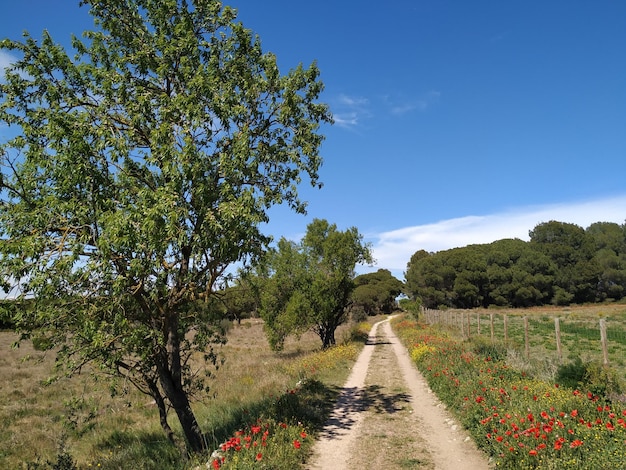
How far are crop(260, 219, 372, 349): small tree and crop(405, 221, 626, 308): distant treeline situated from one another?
4997cm

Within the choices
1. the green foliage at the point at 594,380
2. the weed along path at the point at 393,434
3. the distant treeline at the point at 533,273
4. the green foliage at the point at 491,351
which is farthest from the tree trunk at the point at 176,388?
the distant treeline at the point at 533,273

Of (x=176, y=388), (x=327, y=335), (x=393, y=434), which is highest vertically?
(x=176, y=388)

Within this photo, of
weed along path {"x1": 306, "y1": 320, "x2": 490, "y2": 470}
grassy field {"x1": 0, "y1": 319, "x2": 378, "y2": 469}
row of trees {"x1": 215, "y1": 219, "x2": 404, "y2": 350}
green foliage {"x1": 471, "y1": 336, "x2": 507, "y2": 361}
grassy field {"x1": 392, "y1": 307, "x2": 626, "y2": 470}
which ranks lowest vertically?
grassy field {"x1": 0, "y1": 319, "x2": 378, "y2": 469}

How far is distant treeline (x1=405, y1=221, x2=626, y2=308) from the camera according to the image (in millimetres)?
73062

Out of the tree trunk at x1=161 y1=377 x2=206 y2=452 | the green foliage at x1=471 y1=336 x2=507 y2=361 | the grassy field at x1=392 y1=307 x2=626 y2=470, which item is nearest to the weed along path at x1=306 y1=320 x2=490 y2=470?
the grassy field at x1=392 y1=307 x2=626 y2=470

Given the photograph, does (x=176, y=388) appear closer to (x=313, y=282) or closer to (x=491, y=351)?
(x=491, y=351)

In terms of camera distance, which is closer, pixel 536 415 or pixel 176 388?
pixel 536 415

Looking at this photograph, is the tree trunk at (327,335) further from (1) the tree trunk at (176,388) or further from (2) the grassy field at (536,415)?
(1) the tree trunk at (176,388)

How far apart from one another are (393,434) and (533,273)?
Answer: 77402 millimetres

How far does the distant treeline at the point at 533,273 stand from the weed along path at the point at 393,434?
6510cm

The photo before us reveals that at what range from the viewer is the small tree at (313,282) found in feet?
88.8

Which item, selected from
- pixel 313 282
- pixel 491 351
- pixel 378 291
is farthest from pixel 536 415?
pixel 378 291

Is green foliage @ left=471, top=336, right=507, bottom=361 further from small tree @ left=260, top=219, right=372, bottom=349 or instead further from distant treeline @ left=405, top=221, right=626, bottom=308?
distant treeline @ left=405, top=221, right=626, bottom=308

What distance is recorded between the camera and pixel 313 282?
2747 cm
